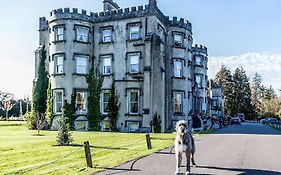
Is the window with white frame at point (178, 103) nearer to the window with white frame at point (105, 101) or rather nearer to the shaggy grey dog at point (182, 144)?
the window with white frame at point (105, 101)

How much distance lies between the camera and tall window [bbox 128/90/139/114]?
31.7 meters

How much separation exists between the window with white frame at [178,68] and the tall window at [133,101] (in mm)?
5182

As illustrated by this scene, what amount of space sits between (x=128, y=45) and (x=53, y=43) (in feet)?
25.2

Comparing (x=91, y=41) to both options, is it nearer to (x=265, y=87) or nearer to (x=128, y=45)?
(x=128, y=45)

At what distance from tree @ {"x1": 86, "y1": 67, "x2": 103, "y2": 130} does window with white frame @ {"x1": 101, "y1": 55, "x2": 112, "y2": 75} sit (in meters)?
0.81

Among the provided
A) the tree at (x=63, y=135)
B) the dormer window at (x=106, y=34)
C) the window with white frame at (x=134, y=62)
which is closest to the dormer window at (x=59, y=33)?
the dormer window at (x=106, y=34)

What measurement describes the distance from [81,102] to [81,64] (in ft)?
12.8

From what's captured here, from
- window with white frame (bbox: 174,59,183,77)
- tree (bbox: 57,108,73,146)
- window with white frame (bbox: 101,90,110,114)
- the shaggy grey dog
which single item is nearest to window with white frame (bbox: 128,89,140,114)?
window with white frame (bbox: 101,90,110,114)

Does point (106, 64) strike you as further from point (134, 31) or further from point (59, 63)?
point (59, 63)

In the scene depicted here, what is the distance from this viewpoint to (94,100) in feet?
106

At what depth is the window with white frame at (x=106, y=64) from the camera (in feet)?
108

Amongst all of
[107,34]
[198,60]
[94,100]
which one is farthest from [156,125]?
[198,60]

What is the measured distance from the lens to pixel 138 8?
31.9 metres

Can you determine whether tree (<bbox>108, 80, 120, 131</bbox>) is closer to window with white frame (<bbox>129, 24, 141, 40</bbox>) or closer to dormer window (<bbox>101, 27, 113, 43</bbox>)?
dormer window (<bbox>101, 27, 113, 43</bbox>)
